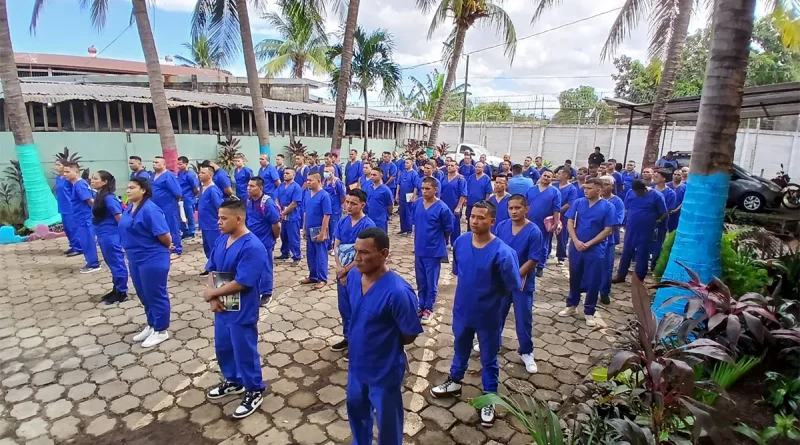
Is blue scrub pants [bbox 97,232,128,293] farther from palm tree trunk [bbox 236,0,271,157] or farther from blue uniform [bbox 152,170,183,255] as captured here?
palm tree trunk [bbox 236,0,271,157]

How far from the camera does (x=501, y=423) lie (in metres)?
3.43

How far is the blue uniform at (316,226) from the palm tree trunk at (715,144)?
4.18 meters

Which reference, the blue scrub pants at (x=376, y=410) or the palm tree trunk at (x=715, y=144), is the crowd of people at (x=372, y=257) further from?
the palm tree trunk at (x=715, y=144)

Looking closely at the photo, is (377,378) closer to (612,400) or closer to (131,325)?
(612,400)

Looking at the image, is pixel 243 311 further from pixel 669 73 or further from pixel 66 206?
pixel 669 73

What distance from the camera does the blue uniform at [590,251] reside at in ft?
17.0

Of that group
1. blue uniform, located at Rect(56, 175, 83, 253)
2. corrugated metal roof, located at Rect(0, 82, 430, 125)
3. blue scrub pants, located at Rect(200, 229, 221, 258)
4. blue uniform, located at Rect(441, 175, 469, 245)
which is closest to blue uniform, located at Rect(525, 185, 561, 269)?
blue uniform, located at Rect(441, 175, 469, 245)

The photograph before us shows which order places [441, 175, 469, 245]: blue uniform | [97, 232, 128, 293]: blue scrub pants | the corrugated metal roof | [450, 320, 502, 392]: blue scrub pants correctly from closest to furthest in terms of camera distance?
[450, 320, 502, 392]: blue scrub pants, [97, 232, 128, 293]: blue scrub pants, [441, 175, 469, 245]: blue uniform, the corrugated metal roof

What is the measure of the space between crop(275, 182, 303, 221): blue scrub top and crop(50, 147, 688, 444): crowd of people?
20 millimetres

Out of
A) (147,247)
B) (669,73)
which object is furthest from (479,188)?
(147,247)

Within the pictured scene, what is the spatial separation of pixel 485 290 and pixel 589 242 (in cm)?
237

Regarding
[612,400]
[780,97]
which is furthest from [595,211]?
[780,97]

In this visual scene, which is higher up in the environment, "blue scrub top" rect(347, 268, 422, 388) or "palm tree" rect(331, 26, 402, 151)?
"palm tree" rect(331, 26, 402, 151)

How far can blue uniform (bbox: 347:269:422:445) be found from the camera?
8.47 feet
